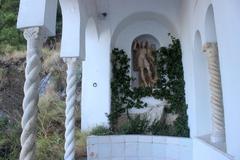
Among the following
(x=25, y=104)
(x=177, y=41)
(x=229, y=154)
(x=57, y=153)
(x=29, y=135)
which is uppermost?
(x=177, y=41)

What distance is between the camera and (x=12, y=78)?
10562 mm

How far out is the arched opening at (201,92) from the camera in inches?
260

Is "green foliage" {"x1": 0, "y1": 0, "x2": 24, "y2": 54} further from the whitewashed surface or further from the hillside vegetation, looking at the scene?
the whitewashed surface

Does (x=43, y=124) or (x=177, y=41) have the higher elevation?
(x=177, y=41)

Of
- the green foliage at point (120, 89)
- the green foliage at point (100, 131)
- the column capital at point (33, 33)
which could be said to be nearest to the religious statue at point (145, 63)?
the green foliage at point (120, 89)

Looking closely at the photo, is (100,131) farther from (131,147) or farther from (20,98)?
(20,98)

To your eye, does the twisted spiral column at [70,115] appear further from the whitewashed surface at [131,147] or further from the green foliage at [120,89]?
the green foliage at [120,89]

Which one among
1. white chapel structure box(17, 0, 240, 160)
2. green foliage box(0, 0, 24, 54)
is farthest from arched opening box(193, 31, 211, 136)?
green foliage box(0, 0, 24, 54)

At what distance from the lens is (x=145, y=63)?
9094 millimetres

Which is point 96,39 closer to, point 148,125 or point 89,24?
point 89,24

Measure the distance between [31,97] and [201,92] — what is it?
13.9 feet

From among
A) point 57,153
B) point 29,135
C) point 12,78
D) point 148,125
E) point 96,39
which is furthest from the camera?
point 12,78

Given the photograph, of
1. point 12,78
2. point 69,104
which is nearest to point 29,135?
point 69,104

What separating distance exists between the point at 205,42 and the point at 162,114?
327 centimetres
